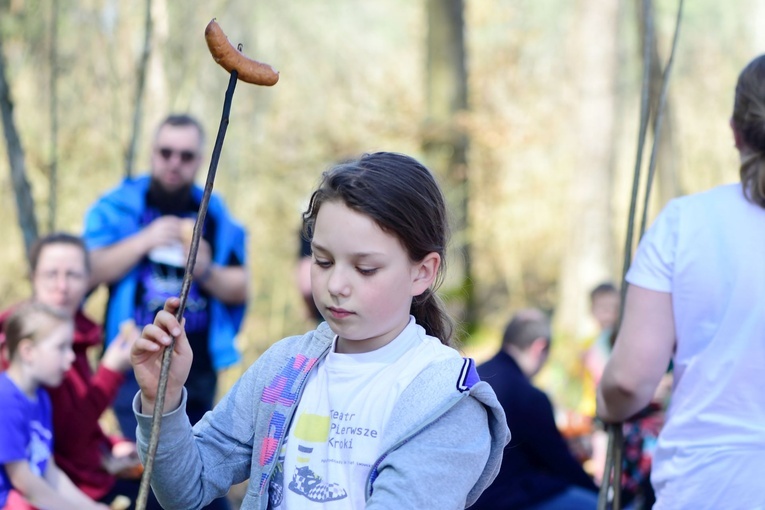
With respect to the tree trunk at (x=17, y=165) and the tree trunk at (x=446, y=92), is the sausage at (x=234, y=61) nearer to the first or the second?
the tree trunk at (x=17, y=165)

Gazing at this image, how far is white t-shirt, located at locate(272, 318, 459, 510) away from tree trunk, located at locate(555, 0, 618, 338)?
36.7ft

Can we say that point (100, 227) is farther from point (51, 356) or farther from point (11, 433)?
point (11, 433)

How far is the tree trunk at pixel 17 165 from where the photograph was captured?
430cm

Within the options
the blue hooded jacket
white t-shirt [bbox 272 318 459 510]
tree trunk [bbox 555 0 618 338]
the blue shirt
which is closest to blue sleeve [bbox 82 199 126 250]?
the blue hooded jacket

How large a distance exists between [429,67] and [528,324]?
7.63m

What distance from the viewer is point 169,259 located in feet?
14.1

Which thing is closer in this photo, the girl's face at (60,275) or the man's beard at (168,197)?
the girl's face at (60,275)

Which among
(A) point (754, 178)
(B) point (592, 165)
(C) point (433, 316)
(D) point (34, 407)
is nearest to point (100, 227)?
(D) point (34, 407)

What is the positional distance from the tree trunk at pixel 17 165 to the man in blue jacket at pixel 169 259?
39cm

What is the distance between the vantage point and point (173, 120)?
4398 millimetres

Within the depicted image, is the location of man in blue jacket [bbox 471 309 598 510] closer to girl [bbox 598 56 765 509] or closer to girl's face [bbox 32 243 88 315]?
girl's face [bbox 32 243 88 315]

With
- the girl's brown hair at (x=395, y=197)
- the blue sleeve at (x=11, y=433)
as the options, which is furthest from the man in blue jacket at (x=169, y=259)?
the girl's brown hair at (x=395, y=197)

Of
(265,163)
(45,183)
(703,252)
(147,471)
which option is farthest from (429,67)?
(147,471)

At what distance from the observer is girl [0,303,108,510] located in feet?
11.7
